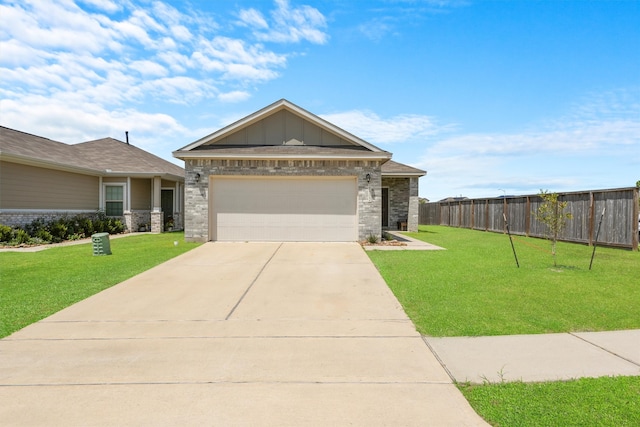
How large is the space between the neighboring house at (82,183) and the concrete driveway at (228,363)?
11031mm

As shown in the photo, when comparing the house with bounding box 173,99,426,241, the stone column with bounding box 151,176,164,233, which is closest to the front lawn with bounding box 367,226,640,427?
the house with bounding box 173,99,426,241

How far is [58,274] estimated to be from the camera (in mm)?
8039

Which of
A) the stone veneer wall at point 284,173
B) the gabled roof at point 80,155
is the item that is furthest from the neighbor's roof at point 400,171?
the gabled roof at point 80,155

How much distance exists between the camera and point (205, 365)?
3.69 m

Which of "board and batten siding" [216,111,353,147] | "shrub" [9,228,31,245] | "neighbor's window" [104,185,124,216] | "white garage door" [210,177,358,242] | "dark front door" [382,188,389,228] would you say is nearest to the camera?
"shrub" [9,228,31,245]

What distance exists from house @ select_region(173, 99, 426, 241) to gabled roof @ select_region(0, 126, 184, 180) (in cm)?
633

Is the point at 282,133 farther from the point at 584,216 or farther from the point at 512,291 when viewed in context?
the point at 584,216

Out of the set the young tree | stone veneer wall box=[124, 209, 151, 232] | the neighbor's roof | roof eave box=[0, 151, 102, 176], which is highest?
the neighbor's roof

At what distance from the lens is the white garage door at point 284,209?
13688mm

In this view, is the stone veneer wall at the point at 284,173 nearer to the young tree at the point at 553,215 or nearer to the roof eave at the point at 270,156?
the roof eave at the point at 270,156

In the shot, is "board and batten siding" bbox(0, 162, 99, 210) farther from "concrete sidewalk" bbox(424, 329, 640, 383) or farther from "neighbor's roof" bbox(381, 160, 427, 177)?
"concrete sidewalk" bbox(424, 329, 640, 383)

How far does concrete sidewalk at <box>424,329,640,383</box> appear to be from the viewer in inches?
135

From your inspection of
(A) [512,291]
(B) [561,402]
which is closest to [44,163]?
(A) [512,291]

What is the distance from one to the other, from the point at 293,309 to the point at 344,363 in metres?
2.03
